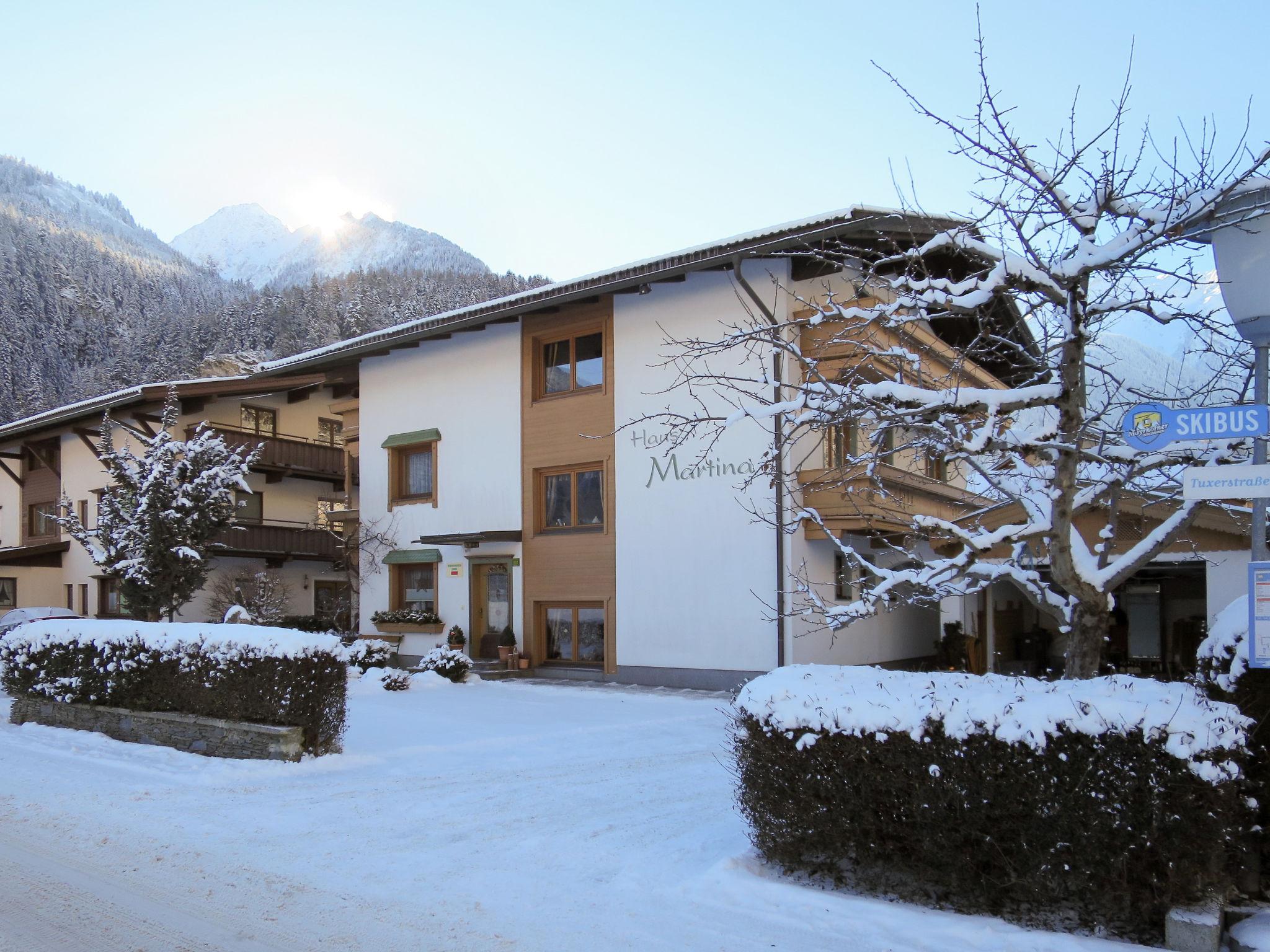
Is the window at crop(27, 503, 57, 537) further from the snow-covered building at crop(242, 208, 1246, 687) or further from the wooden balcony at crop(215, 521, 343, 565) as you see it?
the snow-covered building at crop(242, 208, 1246, 687)

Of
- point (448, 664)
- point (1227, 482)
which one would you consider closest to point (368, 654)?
point (448, 664)

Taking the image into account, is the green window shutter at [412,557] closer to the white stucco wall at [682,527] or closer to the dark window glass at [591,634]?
the dark window glass at [591,634]

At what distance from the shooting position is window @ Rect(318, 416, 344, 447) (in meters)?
35.9

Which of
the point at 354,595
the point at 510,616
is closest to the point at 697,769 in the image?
the point at 510,616

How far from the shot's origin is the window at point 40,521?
121ft

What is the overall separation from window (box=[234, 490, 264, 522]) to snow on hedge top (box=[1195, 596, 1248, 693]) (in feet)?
98.3

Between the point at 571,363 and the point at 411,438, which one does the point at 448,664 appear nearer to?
the point at 411,438

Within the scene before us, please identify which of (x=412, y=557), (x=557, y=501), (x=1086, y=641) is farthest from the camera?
(x=412, y=557)

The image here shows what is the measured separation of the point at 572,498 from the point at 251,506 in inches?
625

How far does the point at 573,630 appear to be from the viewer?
822 inches

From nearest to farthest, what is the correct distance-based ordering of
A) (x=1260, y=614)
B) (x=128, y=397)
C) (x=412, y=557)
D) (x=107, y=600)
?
(x=1260, y=614) < (x=412, y=557) < (x=128, y=397) < (x=107, y=600)

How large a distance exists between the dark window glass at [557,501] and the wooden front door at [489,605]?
1.41 metres

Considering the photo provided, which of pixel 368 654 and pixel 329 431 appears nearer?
pixel 368 654

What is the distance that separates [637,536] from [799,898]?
13.9 metres
